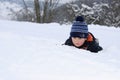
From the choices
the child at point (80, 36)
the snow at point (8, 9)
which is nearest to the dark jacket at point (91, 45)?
the child at point (80, 36)

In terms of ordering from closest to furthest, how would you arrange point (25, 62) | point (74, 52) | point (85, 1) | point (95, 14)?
point (25, 62)
point (74, 52)
point (95, 14)
point (85, 1)

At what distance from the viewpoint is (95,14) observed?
59.8ft

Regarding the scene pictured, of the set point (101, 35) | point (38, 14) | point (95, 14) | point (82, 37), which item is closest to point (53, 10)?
point (38, 14)

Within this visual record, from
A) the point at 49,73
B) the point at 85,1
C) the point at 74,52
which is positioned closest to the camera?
the point at 49,73

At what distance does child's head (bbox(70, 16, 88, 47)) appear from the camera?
431cm

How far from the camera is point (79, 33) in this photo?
432 centimetres

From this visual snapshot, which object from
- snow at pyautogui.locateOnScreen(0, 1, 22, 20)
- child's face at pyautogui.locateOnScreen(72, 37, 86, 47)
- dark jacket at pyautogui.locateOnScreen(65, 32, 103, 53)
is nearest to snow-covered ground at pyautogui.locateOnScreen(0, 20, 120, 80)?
child's face at pyautogui.locateOnScreen(72, 37, 86, 47)

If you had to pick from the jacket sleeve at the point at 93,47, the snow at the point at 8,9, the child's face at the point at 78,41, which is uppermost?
the child's face at the point at 78,41

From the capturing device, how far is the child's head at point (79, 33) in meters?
4.31

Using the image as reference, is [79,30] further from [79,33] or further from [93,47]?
[93,47]

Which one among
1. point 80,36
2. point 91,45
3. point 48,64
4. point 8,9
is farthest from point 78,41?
point 8,9

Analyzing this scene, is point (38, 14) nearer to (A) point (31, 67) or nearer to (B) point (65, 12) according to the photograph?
(B) point (65, 12)

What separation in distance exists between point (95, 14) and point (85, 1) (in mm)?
1704

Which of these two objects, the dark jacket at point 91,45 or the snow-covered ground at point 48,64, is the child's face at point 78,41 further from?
the snow-covered ground at point 48,64
